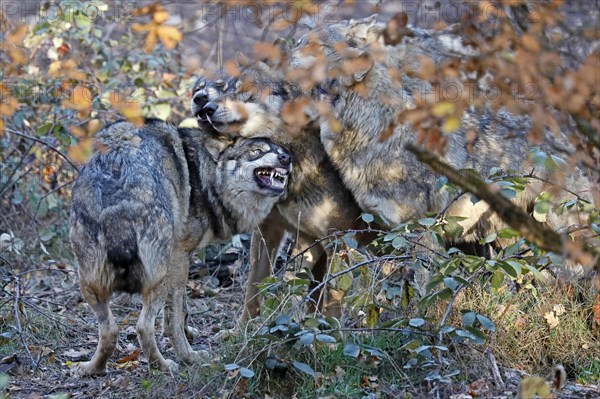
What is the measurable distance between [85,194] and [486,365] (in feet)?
7.88

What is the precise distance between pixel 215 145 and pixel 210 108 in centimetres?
26

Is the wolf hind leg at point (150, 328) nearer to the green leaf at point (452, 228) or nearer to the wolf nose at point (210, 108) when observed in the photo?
the wolf nose at point (210, 108)

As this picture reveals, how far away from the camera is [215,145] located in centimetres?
570

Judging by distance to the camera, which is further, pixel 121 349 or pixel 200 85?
pixel 200 85

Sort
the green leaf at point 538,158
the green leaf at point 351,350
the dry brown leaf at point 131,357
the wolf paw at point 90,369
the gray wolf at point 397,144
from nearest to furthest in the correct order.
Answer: the green leaf at point 351,350 < the green leaf at point 538,158 < the wolf paw at point 90,369 < the dry brown leaf at point 131,357 < the gray wolf at point 397,144

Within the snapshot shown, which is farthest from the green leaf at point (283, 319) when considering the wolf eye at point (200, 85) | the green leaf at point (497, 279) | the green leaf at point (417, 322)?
the wolf eye at point (200, 85)

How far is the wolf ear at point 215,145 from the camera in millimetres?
5676

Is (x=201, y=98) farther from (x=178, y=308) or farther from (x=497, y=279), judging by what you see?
(x=497, y=279)

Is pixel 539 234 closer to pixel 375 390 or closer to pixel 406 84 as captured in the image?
pixel 375 390

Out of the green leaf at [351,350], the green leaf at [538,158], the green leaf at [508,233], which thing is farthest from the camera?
the green leaf at [508,233]

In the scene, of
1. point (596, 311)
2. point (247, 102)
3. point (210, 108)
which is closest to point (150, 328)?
point (210, 108)

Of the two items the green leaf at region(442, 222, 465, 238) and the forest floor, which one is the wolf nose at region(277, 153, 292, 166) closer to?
the forest floor

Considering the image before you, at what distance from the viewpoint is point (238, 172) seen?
18.5ft

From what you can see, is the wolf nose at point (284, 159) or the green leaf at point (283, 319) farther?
the wolf nose at point (284, 159)
